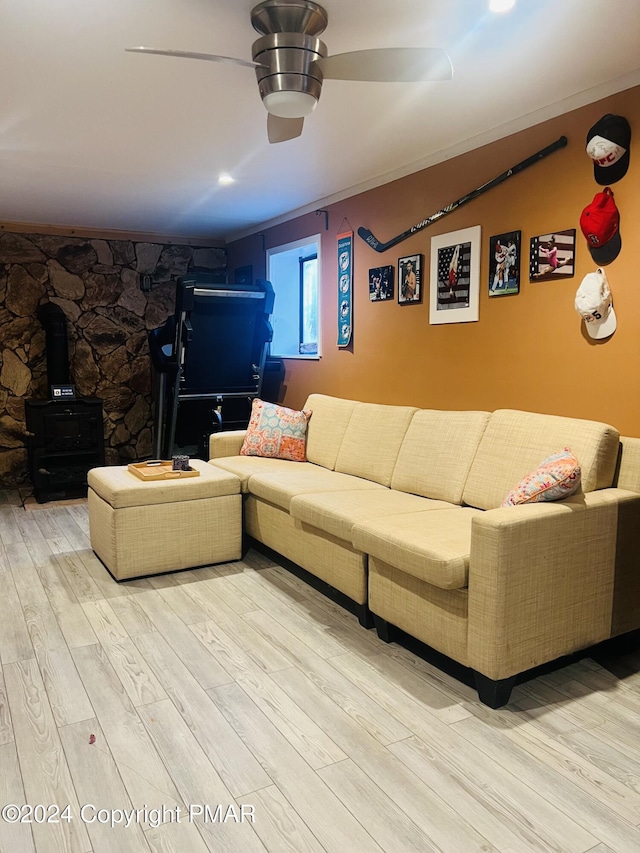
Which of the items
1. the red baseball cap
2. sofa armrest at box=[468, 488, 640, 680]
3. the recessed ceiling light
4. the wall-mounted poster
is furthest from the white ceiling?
sofa armrest at box=[468, 488, 640, 680]

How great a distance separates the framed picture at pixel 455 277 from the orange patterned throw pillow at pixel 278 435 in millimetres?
1211

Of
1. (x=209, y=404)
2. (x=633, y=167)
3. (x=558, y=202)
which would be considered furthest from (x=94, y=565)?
(x=633, y=167)

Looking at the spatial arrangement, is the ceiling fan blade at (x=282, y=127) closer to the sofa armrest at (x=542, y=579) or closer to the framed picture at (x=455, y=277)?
the framed picture at (x=455, y=277)

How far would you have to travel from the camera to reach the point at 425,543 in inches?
94.6

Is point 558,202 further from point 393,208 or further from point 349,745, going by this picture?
point 349,745

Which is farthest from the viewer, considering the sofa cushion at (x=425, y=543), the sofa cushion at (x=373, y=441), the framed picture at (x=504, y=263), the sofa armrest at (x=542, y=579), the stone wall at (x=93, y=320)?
the stone wall at (x=93, y=320)

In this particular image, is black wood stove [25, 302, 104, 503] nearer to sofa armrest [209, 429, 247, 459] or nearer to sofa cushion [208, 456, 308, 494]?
sofa armrest [209, 429, 247, 459]

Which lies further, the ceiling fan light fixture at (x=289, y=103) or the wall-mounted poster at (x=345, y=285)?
the wall-mounted poster at (x=345, y=285)

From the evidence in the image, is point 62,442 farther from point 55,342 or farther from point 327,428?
point 327,428

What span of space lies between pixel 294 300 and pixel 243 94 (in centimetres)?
305

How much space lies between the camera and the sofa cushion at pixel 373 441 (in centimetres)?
370

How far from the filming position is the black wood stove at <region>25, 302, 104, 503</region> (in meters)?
5.21

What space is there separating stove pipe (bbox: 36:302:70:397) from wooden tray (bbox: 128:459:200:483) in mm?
2399

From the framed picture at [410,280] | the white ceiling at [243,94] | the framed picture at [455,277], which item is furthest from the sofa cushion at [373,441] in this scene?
the white ceiling at [243,94]
